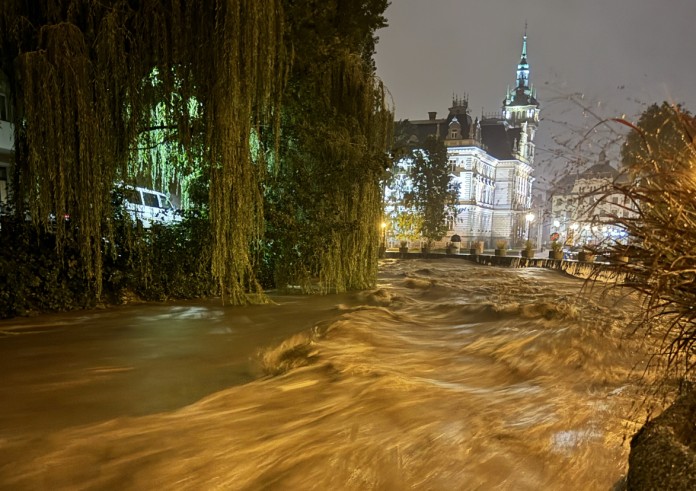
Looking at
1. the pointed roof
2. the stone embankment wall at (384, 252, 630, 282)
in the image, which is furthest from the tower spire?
the stone embankment wall at (384, 252, 630, 282)

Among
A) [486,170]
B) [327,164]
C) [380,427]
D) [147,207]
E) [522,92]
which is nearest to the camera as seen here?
[380,427]

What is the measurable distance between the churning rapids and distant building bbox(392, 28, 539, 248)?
174 ft

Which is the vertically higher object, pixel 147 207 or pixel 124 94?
pixel 124 94

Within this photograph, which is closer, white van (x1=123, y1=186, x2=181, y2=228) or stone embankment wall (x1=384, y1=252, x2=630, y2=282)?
white van (x1=123, y1=186, x2=181, y2=228)

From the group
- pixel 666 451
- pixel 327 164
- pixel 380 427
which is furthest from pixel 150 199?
pixel 666 451

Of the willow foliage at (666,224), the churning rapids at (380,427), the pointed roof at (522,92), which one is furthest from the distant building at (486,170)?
the willow foliage at (666,224)

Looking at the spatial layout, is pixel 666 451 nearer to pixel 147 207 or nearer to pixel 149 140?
pixel 149 140

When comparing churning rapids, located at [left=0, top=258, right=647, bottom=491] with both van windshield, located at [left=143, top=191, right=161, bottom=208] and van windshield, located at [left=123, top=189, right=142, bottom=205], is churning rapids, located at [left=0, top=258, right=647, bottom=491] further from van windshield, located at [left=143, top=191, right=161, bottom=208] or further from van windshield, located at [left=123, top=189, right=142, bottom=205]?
van windshield, located at [left=143, top=191, right=161, bottom=208]

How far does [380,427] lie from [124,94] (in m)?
6.58

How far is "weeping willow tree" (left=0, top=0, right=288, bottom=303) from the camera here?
22.9ft

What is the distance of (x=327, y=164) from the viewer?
10969 mm

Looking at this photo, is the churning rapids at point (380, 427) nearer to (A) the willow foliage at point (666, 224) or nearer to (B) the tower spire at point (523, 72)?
(A) the willow foliage at point (666, 224)

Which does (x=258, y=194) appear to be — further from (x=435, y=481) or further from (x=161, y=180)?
(x=435, y=481)

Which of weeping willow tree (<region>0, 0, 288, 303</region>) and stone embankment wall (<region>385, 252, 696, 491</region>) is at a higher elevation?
weeping willow tree (<region>0, 0, 288, 303</region>)
